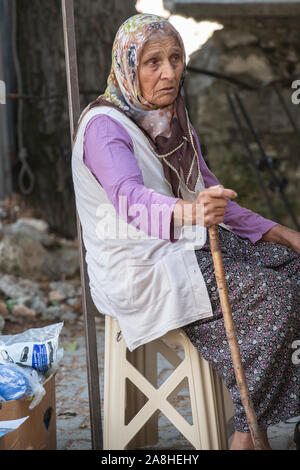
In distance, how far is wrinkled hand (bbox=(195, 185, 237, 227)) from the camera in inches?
78.4

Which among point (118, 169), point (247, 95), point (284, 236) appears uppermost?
point (247, 95)

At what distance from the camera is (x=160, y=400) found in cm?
245

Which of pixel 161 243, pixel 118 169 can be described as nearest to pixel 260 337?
pixel 161 243

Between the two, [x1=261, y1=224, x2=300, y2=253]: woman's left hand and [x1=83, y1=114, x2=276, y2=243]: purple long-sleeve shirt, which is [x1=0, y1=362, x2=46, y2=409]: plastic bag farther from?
[x1=261, y1=224, x2=300, y2=253]: woman's left hand

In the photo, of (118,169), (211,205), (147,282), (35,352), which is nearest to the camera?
(211,205)

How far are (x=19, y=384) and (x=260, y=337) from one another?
0.82m

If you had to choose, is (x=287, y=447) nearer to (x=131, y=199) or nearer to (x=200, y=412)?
(x=200, y=412)

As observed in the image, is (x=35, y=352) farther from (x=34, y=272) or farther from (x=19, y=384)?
(x=34, y=272)

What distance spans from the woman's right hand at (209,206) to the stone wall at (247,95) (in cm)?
521

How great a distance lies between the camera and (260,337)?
88.0 inches

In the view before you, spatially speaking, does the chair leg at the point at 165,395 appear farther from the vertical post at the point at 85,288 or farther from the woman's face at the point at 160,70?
the woman's face at the point at 160,70

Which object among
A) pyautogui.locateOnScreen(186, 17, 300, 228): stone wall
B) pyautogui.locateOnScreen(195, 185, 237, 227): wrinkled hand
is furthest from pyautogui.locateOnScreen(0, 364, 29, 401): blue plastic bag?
pyautogui.locateOnScreen(186, 17, 300, 228): stone wall
